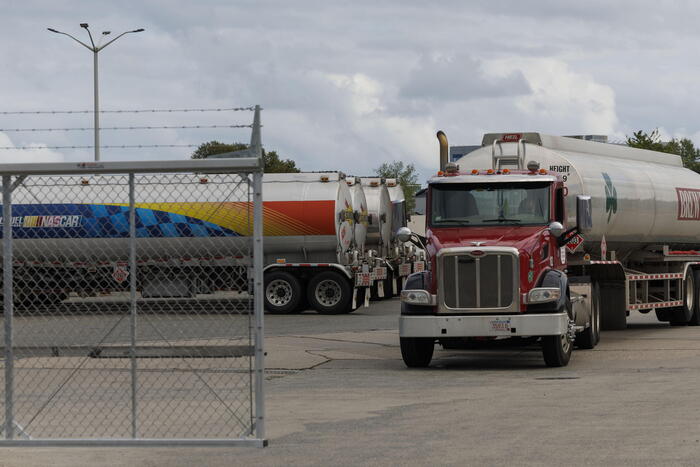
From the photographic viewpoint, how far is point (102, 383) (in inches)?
586

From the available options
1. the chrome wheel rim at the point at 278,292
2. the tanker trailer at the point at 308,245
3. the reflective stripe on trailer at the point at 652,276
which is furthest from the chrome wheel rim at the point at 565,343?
the chrome wheel rim at the point at 278,292

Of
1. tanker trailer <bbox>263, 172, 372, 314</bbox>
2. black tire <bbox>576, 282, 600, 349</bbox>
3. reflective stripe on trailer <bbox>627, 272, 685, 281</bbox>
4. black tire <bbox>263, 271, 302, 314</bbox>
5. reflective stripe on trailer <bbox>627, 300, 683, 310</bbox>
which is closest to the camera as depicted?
black tire <bbox>576, 282, 600, 349</bbox>

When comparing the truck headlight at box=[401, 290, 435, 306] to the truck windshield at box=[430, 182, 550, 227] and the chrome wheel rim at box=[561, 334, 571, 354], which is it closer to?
→ the truck windshield at box=[430, 182, 550, 227]

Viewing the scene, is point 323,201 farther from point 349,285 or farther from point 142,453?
point 142,453

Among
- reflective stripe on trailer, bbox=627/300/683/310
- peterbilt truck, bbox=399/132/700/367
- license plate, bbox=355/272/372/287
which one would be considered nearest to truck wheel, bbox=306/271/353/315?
license plate, bbox=355/272/372/287

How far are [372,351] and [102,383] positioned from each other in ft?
20.0

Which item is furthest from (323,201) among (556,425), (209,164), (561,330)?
(209,164)

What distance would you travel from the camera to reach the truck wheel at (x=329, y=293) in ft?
98.5

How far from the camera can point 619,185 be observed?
21.2m

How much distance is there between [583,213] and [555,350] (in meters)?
2.29

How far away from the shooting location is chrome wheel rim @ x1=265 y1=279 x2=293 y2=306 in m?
30.1

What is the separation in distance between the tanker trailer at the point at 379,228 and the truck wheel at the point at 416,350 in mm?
15079

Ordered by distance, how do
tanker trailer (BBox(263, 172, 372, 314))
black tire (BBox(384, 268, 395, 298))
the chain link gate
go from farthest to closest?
black tire (BBox(384, 268, 395, 298)) → tanker trailer (BBox(263, 172, 372, 314)) → the chain link gate

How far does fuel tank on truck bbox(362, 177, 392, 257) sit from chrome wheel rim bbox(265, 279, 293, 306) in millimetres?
4022
